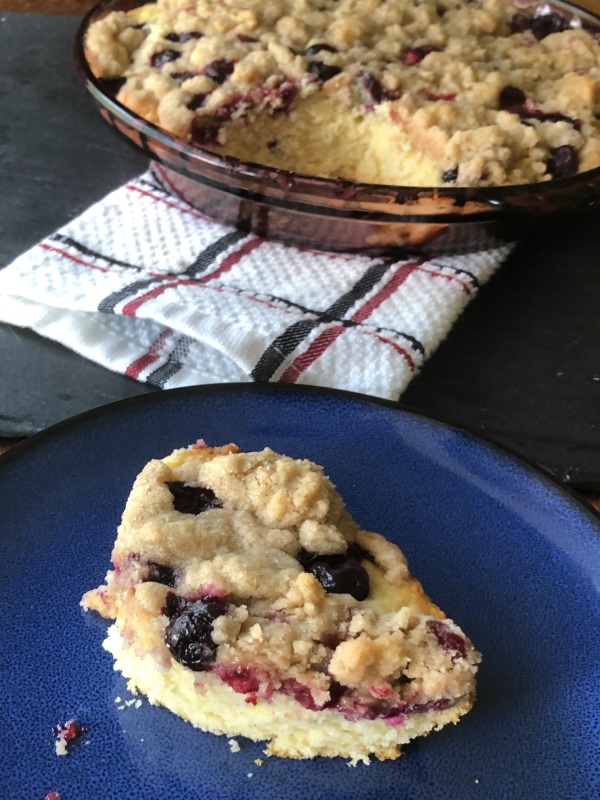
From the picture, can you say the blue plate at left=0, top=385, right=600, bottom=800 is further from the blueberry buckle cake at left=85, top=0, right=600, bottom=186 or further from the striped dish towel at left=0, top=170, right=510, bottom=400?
the blueberry buckle cake at left=85, top=0, right=600, bottom=186

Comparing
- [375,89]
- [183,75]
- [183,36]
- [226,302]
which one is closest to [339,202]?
[226,302]

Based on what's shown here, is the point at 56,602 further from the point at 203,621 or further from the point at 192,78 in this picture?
the point at 192,78

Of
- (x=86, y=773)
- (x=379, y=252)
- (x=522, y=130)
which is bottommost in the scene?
(x=86, y=773)

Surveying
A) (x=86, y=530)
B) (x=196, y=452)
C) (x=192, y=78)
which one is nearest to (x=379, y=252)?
(x=192, y=78)

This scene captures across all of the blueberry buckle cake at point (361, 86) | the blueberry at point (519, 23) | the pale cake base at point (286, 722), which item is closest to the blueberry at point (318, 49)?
the blueberry buckle cake at point (361, 86)

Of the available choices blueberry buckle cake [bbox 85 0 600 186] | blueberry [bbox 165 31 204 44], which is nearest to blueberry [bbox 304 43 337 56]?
blueberry buckle cake [bbox 85 0 600 186]

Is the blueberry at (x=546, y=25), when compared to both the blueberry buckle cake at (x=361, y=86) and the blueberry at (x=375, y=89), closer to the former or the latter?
the blueberry buckle cake at (x=361, y=86)
